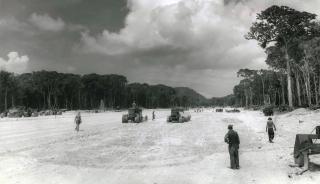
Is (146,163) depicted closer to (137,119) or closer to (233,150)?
(233,150)

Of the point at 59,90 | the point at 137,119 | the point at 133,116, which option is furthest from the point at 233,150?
the point at 59,90

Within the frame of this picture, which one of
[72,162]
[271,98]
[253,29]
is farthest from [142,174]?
[271,98]

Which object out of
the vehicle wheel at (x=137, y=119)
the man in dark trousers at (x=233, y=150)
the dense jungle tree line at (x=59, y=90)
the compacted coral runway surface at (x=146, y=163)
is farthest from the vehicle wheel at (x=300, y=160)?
the dense jungle tree line at (x=59, y=90)

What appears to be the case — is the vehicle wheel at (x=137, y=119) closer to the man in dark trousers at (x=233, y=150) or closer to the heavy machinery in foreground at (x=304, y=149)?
the man in dark trousers at (x=233, y=150)

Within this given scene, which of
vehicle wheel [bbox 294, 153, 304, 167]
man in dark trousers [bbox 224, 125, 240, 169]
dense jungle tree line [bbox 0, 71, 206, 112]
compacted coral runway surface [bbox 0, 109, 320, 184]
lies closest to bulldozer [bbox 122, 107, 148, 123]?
compacted coral runway surface [bbox 0, 109, 320, 184]

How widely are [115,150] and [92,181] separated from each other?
7879 mm

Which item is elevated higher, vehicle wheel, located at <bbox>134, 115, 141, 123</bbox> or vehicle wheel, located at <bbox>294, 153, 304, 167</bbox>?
vehicle wheel, located at <bbox>134, 115, 141, 123</bbox>

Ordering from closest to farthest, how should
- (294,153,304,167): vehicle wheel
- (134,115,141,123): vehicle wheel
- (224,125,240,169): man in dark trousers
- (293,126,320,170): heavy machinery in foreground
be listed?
(293,126,320,170): heavy machinery in foreground < (294,153,304,167): vehicle wheel < (224,125,240,169): man in dark trousers < (134,115,141,123): vehicle wheel

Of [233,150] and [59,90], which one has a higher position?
[59,90]

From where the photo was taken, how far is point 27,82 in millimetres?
115188

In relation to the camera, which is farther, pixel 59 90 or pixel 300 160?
pixel 59 90

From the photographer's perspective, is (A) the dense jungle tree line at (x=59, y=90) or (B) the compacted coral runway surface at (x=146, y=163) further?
(A) the dense jungle tree line at (x=59, y=90)

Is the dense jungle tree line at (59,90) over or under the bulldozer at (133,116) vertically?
over

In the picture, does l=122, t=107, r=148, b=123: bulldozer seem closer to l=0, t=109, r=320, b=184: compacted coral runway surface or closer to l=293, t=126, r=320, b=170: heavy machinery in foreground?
l=0, t=109, r=320, b=184: compacted coral runway surface
